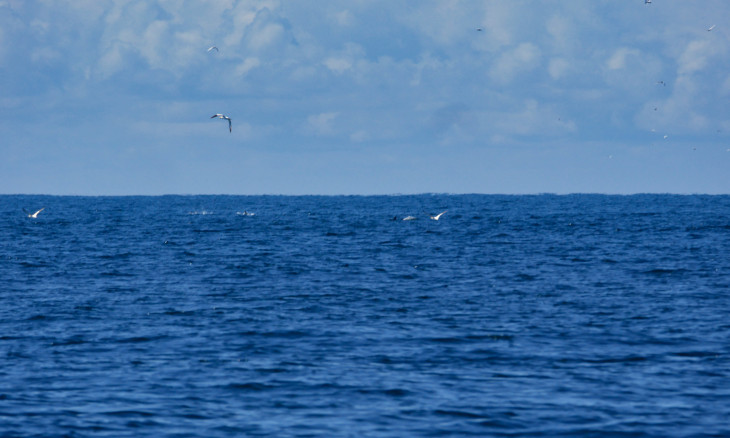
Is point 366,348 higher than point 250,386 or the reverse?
higher

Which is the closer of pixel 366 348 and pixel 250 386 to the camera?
pixel 250 386

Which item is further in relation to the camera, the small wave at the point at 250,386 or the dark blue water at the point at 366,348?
the small wave at the point at 250,386

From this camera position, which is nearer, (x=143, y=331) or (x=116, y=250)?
(x=143, y=331)

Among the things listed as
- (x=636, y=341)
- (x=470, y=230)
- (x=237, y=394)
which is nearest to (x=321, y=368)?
(x=237, y=394)

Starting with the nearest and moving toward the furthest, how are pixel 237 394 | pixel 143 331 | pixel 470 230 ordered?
pixel 237 394 → pixel 143 331 → pixel 470 230

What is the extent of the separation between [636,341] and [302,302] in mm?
15274

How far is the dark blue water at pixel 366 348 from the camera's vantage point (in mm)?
20625

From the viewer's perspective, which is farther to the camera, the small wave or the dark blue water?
the small wave

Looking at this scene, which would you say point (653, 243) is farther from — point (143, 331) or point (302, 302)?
point (143, 331)

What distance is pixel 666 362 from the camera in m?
26.2

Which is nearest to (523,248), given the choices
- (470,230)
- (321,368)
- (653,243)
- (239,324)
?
(653,243)

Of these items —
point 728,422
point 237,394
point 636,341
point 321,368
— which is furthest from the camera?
point 636,341

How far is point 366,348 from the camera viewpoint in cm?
2839

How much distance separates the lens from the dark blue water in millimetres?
20625
